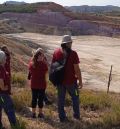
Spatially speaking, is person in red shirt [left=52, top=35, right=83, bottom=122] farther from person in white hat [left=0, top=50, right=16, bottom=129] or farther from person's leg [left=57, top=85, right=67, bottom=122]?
person in white hat [left=0, top=50, right=16, bottom=129]

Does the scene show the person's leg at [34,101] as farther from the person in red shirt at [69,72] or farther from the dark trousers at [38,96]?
Result: the person in red shirt at [69,72]

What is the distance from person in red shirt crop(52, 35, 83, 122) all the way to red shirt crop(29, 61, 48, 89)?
1.55 ft

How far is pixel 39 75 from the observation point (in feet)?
27.7

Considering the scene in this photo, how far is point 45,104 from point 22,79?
2.90 m

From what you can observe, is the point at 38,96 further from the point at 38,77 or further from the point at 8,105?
the point at 8,105

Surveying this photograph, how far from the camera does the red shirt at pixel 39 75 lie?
27.6 feet

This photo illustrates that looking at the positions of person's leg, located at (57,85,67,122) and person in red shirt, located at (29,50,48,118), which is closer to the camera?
person's leg, located at (57,85,67,122)

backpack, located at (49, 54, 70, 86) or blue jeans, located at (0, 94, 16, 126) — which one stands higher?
backpack, located at (49, 54, 70, 86)

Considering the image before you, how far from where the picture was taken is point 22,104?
905 centimetres

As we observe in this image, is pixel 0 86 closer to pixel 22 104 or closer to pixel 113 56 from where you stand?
pixel 22 104

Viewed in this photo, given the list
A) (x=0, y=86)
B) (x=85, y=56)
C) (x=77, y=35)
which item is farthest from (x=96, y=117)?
(x=77, y=35)

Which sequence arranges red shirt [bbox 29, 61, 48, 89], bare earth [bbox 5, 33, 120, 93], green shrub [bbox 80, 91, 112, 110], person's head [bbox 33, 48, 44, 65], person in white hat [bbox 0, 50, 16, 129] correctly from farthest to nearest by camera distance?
bare earth [bbox 5, 33, 120, 93] < green shrub [bbox 80, 91, 112, 110] < red shirt [bbox 29, 61, 48, 89] < person's head [bbox 33, 48, 44, 65] < person in white hat [bbox 0, 50, 16, 129]

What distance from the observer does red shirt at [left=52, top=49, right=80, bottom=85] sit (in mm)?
7855

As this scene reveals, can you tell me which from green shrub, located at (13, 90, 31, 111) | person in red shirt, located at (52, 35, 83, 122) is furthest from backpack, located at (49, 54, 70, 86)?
green shrub, located at (13, 90, 31, 111)
